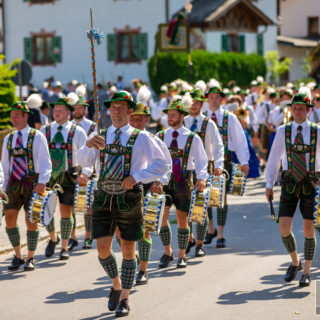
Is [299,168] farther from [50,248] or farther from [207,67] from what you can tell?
[207,67]

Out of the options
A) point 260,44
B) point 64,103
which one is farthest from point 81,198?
point 260,44

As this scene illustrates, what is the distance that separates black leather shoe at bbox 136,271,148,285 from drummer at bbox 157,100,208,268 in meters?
0.86

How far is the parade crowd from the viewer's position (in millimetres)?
7441

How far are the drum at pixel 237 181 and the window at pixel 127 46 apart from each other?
109 ft

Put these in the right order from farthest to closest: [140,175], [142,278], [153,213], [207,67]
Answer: [207,67]
[142,278]
[153,213]
[140,175]

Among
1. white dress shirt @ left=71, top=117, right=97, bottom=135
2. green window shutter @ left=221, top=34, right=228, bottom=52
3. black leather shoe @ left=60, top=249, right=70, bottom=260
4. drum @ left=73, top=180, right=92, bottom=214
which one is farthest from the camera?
green window shutter @ left=221, top=34, right=228, bottom=52

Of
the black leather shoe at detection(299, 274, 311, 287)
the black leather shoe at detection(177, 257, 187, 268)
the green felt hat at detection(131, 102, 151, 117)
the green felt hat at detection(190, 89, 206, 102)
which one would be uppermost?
the green felt hat at detection(190, 89, 206, 102)

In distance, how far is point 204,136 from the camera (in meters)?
10.5

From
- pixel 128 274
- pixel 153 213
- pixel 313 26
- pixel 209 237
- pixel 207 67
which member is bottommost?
pixel 209 237

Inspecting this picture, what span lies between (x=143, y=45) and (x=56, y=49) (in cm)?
512

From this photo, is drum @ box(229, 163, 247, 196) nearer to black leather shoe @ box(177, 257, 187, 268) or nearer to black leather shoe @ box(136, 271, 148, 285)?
black leather shoe @ box(177, 257, 187, 268)

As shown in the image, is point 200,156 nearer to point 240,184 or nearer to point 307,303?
point 240,184

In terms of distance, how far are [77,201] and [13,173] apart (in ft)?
3.43

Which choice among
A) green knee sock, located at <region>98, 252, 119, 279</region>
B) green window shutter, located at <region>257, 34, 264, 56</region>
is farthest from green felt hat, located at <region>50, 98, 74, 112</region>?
green window shutter, located at <region>257, 34, 264, 56</region>
